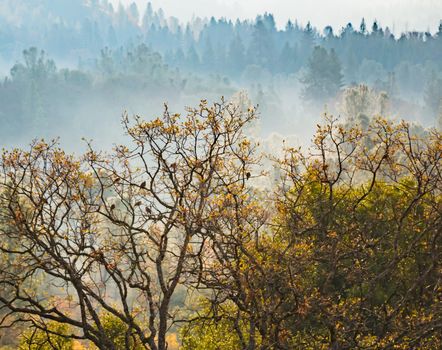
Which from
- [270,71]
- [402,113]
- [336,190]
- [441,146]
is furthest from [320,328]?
[270,71]

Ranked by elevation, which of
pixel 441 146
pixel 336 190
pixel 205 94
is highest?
pixel 205 94

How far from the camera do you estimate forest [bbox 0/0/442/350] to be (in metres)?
14.1

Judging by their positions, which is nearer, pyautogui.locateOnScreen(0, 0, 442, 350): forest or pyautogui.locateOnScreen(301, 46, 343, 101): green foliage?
pyautogui.locateOnScreen(0, 0, 442, 350): forest

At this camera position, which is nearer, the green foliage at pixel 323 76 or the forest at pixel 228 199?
the forest at pixel 228 199

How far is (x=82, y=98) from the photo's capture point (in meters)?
154

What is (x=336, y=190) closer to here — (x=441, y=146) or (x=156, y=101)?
(x=441, y=146)

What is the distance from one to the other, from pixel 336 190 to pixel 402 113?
112 m

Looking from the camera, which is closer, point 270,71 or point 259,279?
point 259,279

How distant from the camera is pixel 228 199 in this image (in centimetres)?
1421

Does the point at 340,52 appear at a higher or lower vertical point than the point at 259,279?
higher

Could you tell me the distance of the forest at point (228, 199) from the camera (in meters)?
14.1

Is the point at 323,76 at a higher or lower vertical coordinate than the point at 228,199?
higher

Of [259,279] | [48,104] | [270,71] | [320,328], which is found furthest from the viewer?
[270,71]

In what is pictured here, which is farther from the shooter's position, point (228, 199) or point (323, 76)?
point (323, 76)
